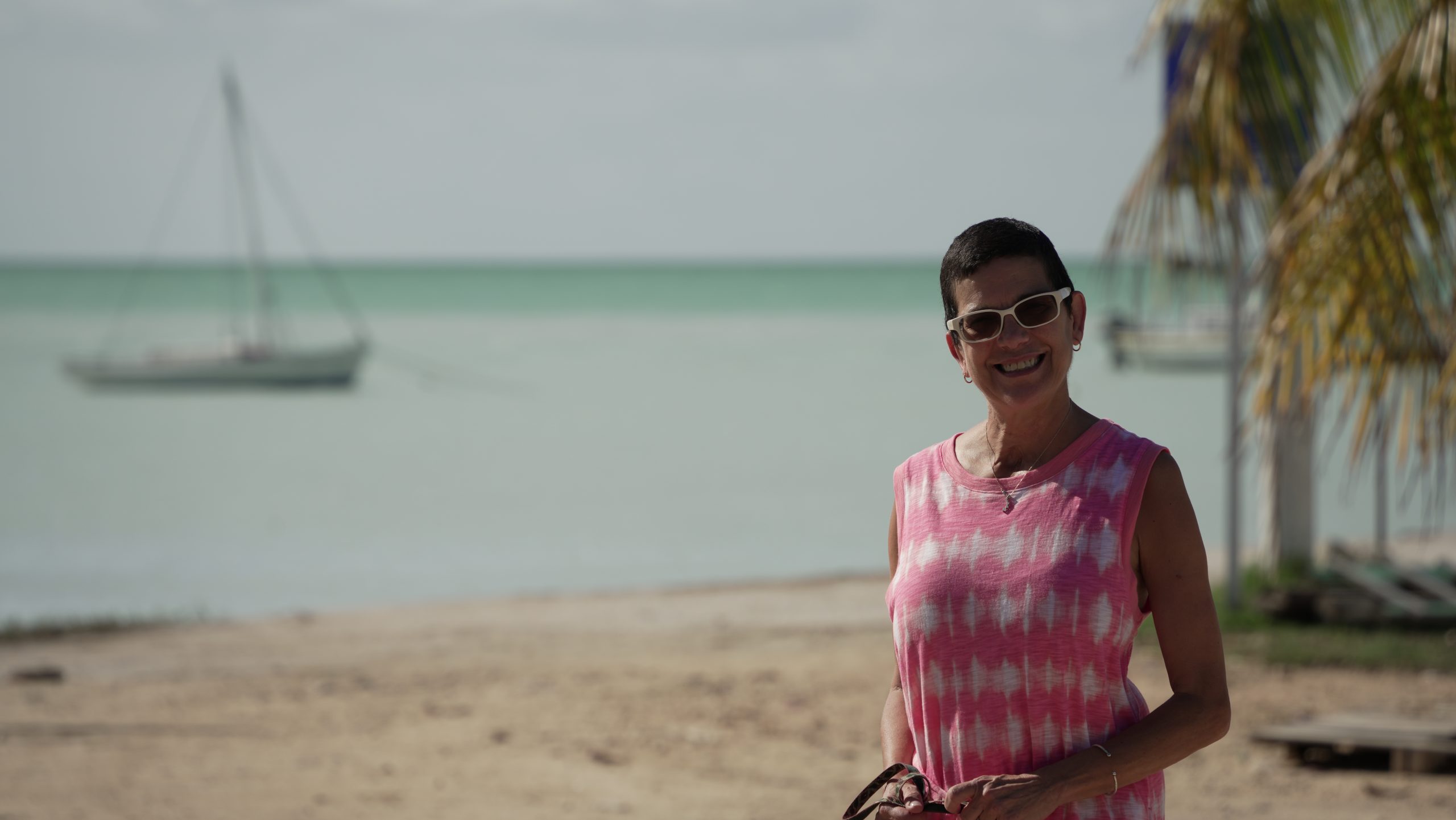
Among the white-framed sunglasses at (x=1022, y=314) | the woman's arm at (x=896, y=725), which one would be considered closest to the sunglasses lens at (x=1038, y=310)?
the white-framed sunglasses at (x=1022, y=314)

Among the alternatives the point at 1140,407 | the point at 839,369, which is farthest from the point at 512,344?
the point at 1140,407

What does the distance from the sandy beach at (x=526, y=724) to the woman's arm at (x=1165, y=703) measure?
3.84 m

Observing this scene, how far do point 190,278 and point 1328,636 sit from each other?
143 meters

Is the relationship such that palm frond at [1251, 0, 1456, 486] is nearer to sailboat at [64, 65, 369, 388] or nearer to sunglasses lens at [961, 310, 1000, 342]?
sunglasses lens at [961, 310, 1000, 342]

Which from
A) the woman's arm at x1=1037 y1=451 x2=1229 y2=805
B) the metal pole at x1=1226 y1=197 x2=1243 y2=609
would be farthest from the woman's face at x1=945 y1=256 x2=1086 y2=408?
the metal pole at x1=1226 y1=197 x2=1243 y2=609

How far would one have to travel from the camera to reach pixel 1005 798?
209 centimetres

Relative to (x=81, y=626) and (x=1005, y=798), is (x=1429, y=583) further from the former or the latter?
(x=81, y=626)

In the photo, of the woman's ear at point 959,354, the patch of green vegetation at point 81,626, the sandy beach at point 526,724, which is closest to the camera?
the woman's ear at point 959,354

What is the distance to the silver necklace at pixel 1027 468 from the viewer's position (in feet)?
7.21

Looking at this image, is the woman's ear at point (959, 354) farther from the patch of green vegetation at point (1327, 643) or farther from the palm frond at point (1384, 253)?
the patch of green vegetation at point (1327, 643)

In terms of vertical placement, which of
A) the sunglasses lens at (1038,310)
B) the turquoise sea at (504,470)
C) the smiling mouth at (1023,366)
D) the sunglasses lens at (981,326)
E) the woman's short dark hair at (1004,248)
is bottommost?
the turquoise sea at (504,470)

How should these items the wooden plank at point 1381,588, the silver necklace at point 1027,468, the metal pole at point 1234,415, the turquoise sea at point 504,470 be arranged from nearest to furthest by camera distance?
1. the silver necklace at point 1027,468
2. the metal pole at point 1234,415
3. the wooden plank at point 1381,588
4. the turquoise sea at point 504,470

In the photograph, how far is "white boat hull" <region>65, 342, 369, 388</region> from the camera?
3800 centimetres

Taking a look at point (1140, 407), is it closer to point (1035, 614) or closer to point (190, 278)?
point (1035, 614)
